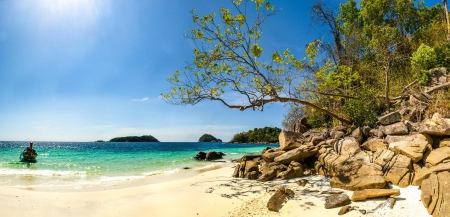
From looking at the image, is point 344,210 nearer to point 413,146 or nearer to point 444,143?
point 413,146

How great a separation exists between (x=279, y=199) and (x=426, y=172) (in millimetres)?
3635

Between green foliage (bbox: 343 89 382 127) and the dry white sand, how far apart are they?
11.5 ft

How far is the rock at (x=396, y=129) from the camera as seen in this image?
310 inches

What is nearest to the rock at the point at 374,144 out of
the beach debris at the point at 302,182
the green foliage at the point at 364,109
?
the green foliage at the point at 364,109

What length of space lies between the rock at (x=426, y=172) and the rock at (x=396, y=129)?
83.7 inches

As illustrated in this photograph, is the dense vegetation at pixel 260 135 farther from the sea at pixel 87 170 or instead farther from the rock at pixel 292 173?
the rock at pixel 292 173

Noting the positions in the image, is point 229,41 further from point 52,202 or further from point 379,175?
point 52,202

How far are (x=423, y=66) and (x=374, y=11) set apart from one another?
1158 cm

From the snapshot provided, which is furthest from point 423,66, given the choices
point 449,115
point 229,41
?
point 229,41

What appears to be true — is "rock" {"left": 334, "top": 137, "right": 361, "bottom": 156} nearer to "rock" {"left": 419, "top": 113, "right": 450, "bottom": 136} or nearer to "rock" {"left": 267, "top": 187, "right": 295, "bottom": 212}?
"rock" {"left": 419, "top": 113, "right": 450, "bottom": 136}

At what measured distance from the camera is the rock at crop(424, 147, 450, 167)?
5.98m

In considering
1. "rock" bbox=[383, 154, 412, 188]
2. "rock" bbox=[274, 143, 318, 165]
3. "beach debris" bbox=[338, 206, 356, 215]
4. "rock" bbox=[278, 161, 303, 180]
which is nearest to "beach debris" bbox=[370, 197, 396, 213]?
"beach debris" bbox=[338, 206, 356, 215]

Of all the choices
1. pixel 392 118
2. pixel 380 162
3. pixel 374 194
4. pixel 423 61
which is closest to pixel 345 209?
pixel 374 194

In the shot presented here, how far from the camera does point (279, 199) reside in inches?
251
